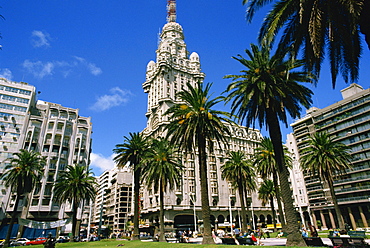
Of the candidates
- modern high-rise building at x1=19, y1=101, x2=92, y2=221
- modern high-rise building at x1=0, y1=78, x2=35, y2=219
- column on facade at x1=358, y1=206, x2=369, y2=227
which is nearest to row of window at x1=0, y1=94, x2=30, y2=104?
modern high-rise building at x1=0, y1=78, x2=35, y2=219

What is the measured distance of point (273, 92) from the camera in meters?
22.5

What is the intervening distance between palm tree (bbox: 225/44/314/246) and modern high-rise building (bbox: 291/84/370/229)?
3535cm

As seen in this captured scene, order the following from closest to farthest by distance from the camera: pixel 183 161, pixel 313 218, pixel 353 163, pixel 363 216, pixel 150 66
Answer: pixel 363 216, pixel 353 163, pixel 183 161, pixel 313 218, pixel 150 66

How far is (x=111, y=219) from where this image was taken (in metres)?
119

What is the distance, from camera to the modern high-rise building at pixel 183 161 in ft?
216

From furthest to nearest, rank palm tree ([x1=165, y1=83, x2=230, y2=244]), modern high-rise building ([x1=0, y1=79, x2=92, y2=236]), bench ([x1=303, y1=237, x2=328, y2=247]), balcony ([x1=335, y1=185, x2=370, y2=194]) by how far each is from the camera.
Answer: balcony ([x1=335, y1=185, x2=370, y2=194])
modern high-rise building ([x1=0, y1=79, x2=92, y2=236])
palm tree ([x1=165, y1=83, x2=230, y2=244])
bench ([x1=303, y1=237, x2=328, y2=247])

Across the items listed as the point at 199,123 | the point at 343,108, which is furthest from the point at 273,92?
the point at 343,108

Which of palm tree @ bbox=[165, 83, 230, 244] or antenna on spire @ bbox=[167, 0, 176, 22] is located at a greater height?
antenna on spire @ bbox=[167, 0, 176, 22]

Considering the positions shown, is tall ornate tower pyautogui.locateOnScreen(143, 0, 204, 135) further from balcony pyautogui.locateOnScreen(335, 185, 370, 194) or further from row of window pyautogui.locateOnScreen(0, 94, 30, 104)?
balcony pyautogui.locateOnScreen(335, 185, 370, 194)

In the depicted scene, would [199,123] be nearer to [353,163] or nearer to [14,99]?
[353,163]

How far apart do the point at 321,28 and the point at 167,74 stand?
72.7 meters

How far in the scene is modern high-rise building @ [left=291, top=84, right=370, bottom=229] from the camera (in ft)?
203

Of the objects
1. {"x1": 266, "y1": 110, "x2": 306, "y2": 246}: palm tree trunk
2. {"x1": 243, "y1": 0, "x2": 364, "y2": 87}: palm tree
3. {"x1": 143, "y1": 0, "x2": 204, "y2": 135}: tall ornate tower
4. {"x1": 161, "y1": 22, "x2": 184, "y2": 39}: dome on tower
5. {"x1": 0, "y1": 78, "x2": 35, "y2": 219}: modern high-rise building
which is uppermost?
{"x1": 161, "y1": 22, "x2": 184, "y2": 39}: dome on tower

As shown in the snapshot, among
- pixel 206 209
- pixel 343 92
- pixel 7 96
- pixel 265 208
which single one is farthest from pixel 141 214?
pixel 343 92
